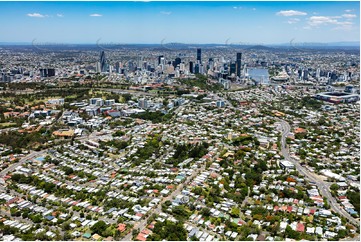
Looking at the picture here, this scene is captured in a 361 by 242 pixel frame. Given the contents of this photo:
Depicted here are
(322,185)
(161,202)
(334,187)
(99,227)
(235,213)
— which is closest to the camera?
(99,227)

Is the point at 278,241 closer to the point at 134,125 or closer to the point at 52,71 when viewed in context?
the point at 134,125

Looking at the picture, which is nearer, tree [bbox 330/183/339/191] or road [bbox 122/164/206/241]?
road [bbox 122/164/206/241]

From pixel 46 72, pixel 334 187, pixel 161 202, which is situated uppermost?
pixel 46 72

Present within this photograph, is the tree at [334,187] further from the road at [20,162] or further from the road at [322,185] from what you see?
the road at [20,162]

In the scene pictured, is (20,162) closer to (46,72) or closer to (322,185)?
(322,185)

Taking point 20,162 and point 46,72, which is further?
point 46,72

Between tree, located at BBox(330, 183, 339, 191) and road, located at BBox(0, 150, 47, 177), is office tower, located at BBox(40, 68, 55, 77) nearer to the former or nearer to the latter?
road, located at BBox(0, 150, 47, 177)

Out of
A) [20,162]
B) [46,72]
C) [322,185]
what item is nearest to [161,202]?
[322,185]

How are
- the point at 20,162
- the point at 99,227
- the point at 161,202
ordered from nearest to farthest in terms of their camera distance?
the point at 99,227 < the point at 161,202 < the point at 20,162

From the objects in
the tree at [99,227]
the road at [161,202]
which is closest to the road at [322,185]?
the road at [161,202]

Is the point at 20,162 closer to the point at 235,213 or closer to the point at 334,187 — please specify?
the point at 235,213

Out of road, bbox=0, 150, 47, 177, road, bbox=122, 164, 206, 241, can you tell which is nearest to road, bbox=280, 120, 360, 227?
road, bbox=122, 164, 206, 241

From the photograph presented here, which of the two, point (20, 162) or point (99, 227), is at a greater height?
point (20, 162)

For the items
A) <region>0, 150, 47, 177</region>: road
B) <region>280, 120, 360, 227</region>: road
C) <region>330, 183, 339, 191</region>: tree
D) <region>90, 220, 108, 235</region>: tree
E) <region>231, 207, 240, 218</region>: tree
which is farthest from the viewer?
<region>0, 150, 47, 177</region>: road
